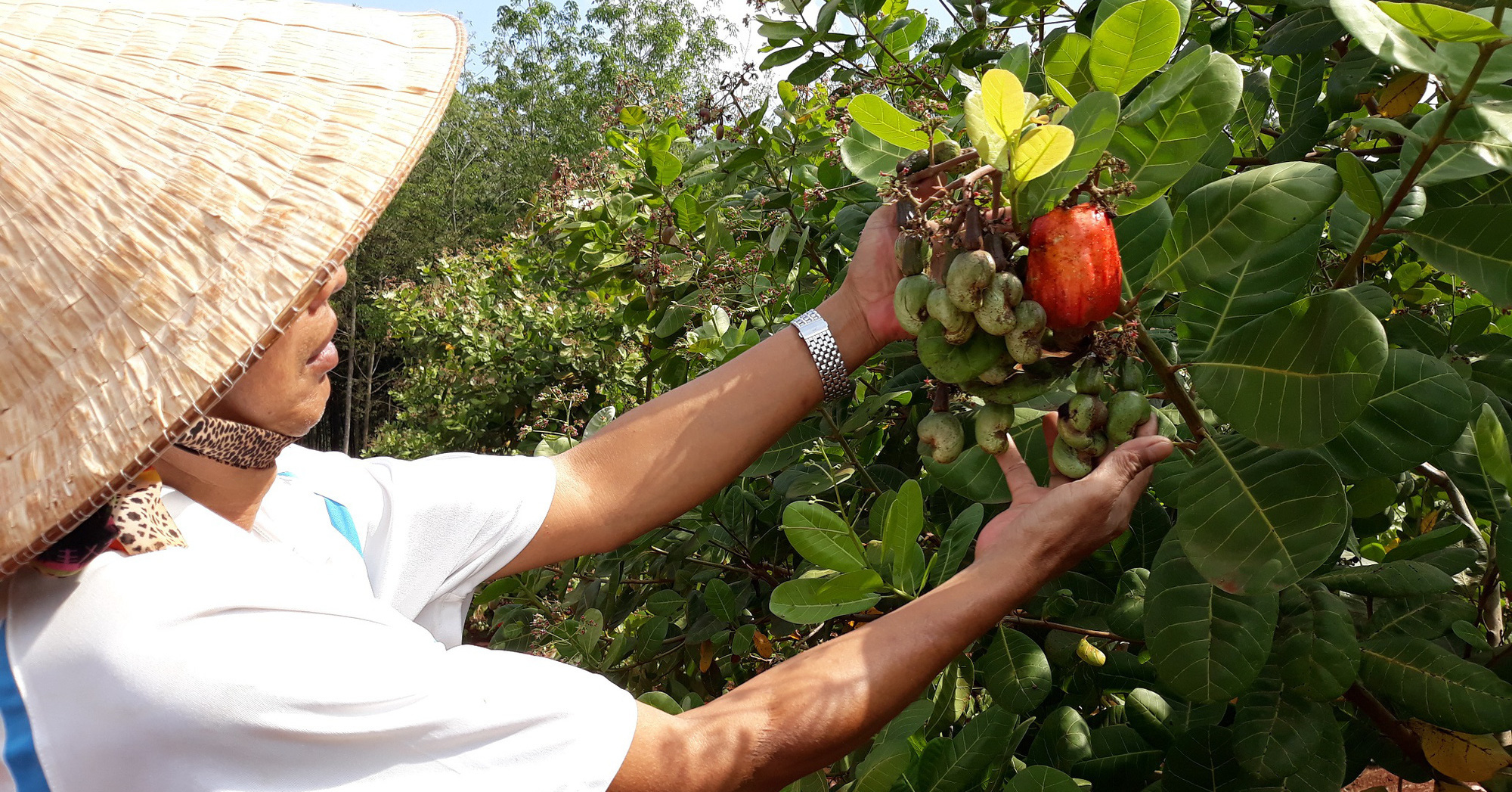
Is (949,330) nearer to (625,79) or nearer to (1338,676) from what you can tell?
(1338,676)

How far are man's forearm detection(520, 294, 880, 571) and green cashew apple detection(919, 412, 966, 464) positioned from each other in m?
0.31

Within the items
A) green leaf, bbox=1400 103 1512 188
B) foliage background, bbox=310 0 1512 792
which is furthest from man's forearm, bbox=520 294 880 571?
green leaf, bbox=1400 103 1512 188

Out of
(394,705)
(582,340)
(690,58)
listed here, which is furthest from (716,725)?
(690,58)

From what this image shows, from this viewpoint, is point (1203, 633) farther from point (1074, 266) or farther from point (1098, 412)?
point (1074, 266)

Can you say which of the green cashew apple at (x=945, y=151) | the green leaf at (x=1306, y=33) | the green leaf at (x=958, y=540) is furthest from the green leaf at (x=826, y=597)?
the green leaf at (x=1306, y=33)

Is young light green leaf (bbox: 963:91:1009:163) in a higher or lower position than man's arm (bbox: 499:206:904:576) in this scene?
higher

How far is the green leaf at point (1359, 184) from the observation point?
1029 millimetres

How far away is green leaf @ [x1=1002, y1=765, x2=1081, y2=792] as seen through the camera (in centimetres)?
119

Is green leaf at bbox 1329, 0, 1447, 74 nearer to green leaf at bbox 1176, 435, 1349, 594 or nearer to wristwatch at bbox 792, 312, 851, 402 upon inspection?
green leaf at bbox 1176, 435, 1349, 594

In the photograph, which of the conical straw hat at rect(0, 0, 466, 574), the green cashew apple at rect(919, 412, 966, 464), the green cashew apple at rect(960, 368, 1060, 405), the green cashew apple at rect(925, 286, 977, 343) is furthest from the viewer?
the green cashew apple at rect(919, 412, 966, 464)

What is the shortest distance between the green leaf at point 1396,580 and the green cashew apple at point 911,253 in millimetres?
712

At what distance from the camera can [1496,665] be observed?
4.17 ft

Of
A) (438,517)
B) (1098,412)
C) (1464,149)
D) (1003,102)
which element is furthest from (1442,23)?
(438,517)

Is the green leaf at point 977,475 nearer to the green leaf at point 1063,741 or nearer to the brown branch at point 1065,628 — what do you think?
the brown branch at point 1065,628
